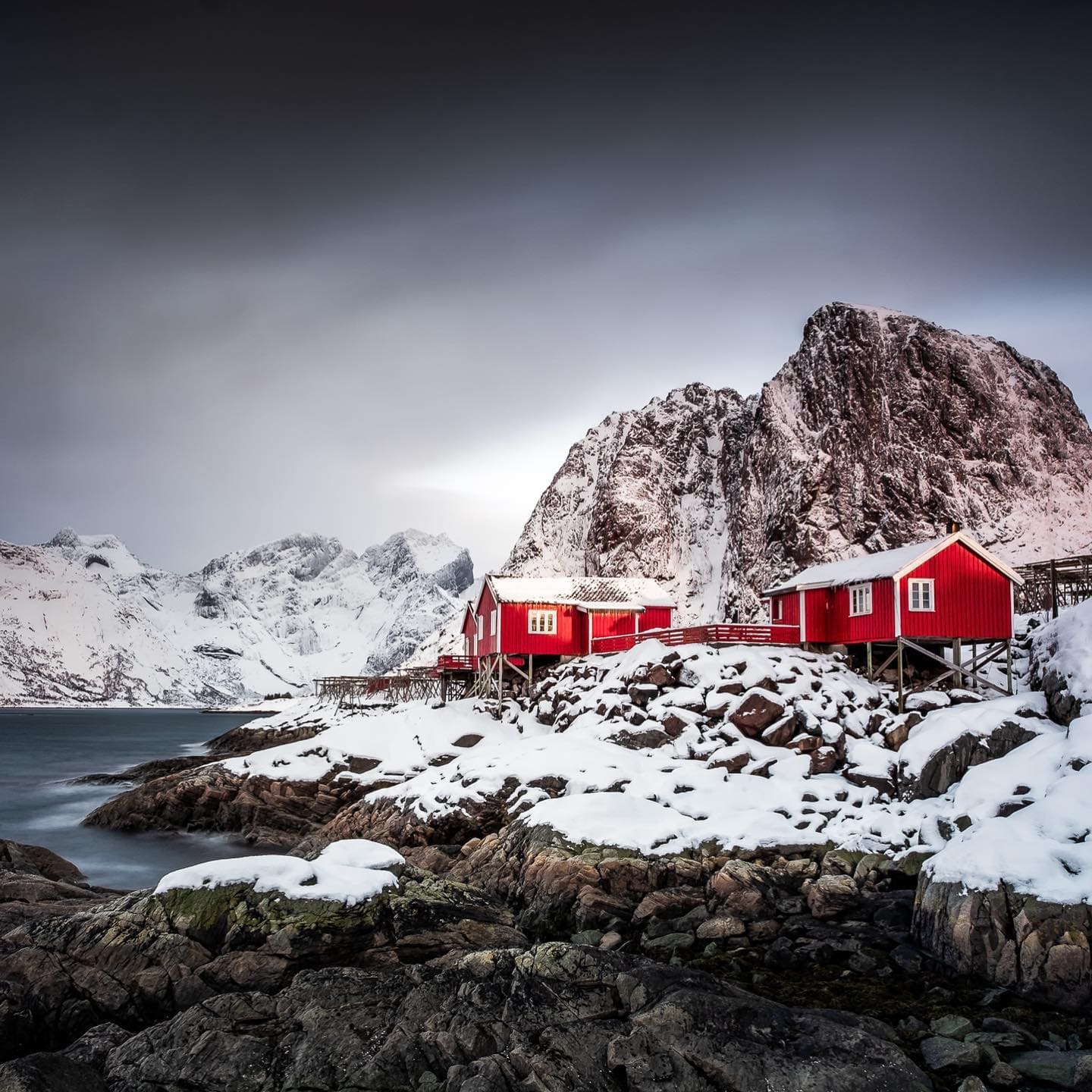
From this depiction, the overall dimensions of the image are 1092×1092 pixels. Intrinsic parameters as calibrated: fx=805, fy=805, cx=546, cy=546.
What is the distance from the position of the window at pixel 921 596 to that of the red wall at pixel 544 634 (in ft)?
63.0

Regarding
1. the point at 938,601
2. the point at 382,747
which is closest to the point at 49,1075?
the point at 382,747

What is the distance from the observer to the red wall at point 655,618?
162ft

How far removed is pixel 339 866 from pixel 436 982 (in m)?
5.51

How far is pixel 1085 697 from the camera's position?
82.0ft

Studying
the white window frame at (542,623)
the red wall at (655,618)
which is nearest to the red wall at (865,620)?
the red wall at (655,618)

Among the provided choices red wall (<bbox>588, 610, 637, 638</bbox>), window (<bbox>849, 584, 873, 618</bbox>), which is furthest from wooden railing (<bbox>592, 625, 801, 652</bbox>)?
red wall (<bbox>588, 610, 637, 638</bbox>)

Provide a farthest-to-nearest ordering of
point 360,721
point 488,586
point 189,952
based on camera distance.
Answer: point 488,586, point 360,721, point 189,952

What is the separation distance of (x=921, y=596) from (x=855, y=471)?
60226 millimetres

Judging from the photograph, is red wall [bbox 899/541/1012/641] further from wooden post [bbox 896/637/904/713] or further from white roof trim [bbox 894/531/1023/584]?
wooden post [bbox 896/637/904/713]

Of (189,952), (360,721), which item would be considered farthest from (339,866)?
(360,721)

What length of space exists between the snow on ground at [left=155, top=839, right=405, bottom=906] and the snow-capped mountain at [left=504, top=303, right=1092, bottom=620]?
77156 mm

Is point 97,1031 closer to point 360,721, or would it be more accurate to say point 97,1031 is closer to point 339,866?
point 339,866

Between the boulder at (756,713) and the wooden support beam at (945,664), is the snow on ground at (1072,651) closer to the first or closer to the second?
the wooden support beam at (945,664)

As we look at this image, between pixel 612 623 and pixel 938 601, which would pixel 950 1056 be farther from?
pixel 612 623
